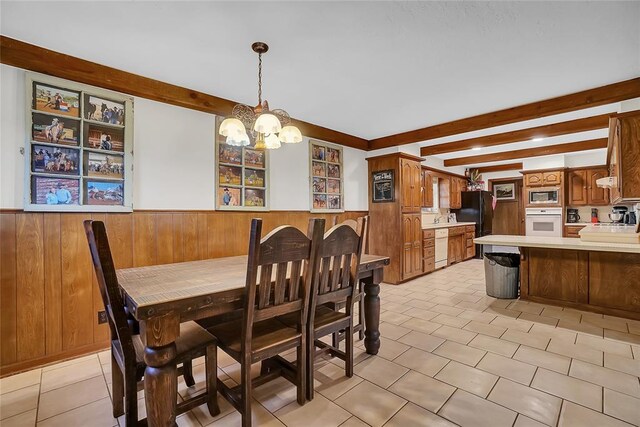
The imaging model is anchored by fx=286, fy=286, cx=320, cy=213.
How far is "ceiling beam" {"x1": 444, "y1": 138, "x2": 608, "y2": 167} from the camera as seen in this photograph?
517 centimetres

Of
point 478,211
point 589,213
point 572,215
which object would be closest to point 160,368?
point 478,211

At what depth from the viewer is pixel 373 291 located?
7.74 feet

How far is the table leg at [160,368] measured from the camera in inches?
50.5

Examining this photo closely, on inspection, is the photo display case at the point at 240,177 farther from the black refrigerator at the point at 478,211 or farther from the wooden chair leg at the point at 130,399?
the black refrigerator at the point at 478,211

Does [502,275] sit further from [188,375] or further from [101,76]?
[101,76]

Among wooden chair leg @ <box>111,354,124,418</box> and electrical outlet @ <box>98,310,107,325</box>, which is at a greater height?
electrical outlet @ <box>98,310,107,325</box>

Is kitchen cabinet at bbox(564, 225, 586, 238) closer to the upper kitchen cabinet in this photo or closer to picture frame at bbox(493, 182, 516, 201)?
picture frame at bbox(493, 182, 516, 201)

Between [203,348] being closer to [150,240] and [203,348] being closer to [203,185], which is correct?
[150,240]

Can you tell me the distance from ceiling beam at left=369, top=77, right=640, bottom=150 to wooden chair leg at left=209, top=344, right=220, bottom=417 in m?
3.91

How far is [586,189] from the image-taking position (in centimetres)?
607

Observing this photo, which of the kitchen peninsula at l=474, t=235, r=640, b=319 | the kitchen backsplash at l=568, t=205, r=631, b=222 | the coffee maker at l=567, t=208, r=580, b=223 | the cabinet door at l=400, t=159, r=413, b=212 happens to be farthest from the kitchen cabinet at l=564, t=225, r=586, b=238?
the cabinet door at l=400, t=159, r=413, b=212

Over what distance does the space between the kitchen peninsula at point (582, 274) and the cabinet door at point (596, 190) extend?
12.3 ft

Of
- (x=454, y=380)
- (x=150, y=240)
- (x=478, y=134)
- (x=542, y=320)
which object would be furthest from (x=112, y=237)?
(x=478, y=134)

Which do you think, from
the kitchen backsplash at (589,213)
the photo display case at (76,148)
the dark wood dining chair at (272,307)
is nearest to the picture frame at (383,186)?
the dark wood dining chair at (272,307)
